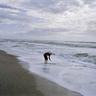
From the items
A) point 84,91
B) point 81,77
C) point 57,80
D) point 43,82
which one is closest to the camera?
point 84,91

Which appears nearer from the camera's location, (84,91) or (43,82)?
(84,91)

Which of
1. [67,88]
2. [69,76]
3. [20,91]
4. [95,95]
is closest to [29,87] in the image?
[20,91]

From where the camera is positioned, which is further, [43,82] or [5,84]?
[43,82]

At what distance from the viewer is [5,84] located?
1118 cm

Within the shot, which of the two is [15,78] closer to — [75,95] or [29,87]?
[29,87]

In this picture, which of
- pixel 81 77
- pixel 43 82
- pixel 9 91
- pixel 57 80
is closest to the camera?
pixel 9 91

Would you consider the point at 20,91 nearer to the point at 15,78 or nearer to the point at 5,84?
the point at 5,84

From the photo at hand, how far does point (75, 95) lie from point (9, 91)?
2.44 metres

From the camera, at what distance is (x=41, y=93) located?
10.3 m

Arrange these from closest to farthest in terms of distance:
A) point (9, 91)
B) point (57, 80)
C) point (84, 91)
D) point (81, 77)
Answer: point (9, 91)
point (84, 91)
point (57, 80)
point (81, 77)

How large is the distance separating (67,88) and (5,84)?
2576mm

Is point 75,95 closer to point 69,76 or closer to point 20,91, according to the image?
point 20,91

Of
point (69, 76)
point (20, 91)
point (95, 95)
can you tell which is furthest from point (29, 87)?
point (69, 76)

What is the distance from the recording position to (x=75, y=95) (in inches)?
406
